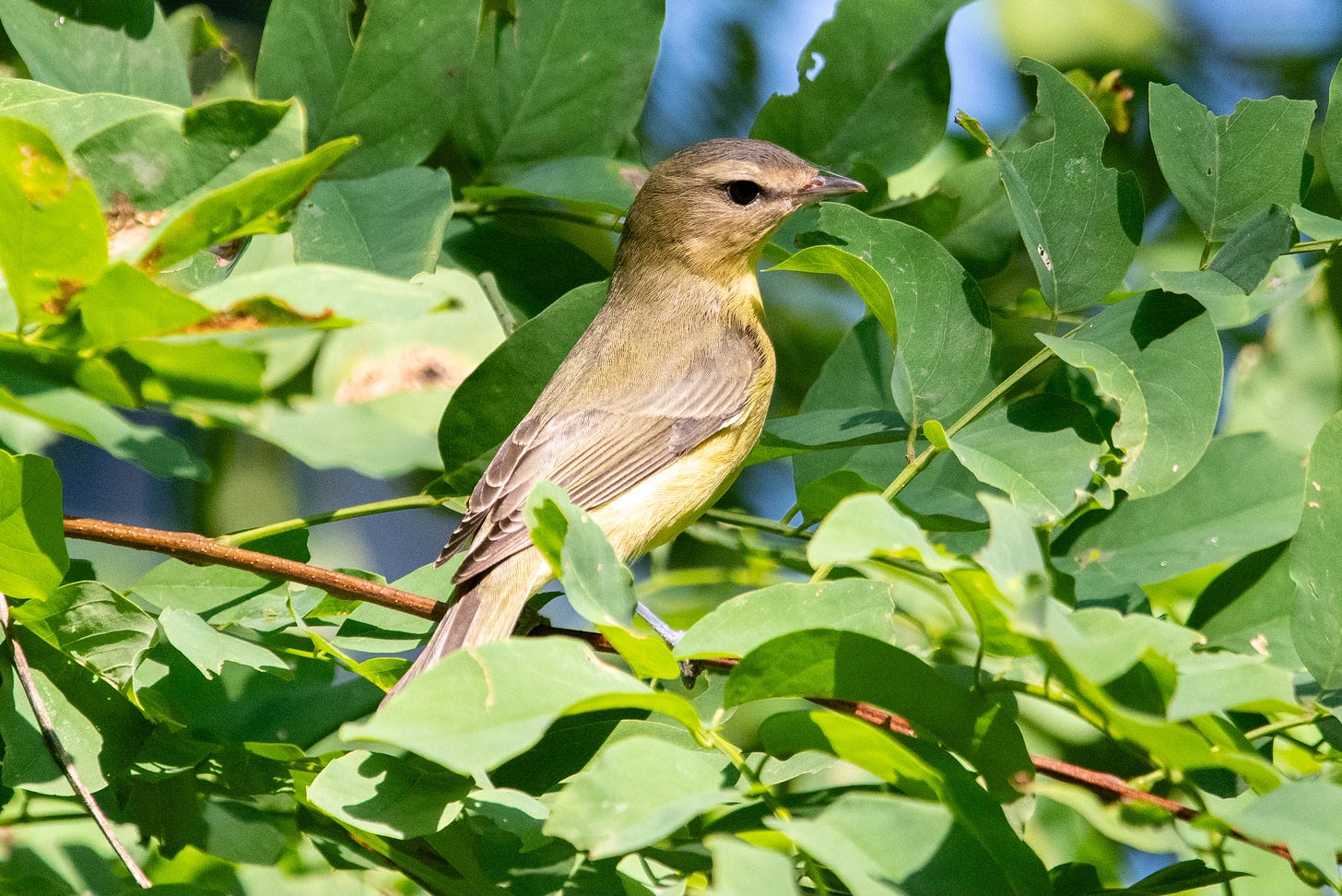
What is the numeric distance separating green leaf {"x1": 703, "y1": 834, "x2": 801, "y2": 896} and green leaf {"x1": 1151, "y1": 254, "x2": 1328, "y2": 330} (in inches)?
51.3

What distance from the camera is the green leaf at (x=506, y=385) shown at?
2.62m

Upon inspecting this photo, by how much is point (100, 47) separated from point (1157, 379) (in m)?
2.06

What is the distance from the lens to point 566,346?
8.87 feet

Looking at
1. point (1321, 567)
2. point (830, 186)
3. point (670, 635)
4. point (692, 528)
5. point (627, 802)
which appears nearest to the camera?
point (627, 802)

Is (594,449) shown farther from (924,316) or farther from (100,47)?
(100,47)

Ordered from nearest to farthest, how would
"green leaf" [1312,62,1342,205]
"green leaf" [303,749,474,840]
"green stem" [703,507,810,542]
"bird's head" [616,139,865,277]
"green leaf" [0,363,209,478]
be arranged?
"green leaf" [0,363,209,478] → "green leaf" [303,749,474,840] → "green leaf" [1312,62,1342,205] → "green stem" [703,507,810,542] → "bird's head" [616,139,865,277]

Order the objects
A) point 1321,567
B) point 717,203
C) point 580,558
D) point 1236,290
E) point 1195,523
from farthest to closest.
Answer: point 717,203 < point 1195,523 < point 1236,290 < point 1321,567 < point 580,558

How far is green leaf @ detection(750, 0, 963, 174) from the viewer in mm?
2828

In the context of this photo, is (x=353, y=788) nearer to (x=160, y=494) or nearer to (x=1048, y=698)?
(x=1048, y=698)

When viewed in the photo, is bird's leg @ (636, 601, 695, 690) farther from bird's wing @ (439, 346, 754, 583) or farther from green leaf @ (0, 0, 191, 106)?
green leaf @ (0, 0, 191, 106)

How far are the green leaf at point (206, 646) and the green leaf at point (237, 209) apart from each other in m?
0.63

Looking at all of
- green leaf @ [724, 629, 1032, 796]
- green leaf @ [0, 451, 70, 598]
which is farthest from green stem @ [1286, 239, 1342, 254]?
green leaf @ [0, 451, 70, 598]

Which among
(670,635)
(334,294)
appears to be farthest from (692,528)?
(334,294)

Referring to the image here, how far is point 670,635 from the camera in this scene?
2.65m
